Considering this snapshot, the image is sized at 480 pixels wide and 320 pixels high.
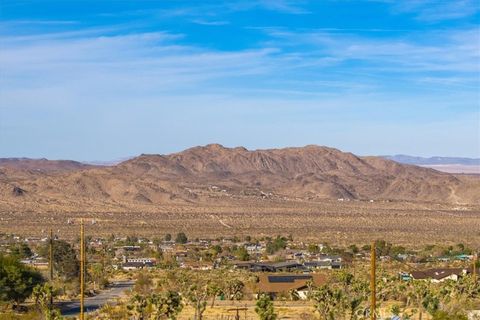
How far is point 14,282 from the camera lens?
5619cm

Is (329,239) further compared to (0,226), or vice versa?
(0,226)

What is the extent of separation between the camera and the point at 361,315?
46.0 m

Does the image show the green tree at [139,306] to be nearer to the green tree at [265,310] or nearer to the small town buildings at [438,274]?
the green tree at [265,310]

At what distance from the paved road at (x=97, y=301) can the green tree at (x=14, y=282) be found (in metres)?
2.59

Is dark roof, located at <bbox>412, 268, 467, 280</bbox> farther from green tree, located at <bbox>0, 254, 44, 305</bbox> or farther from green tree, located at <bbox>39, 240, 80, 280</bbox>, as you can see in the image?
green tree, located at <bbox>0, 254, 44, 305</bbox>

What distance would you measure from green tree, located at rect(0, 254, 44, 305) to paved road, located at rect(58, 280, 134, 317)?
259 cm

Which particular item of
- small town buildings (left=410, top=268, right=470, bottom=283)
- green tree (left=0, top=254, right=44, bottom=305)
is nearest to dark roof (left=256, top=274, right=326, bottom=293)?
small town buildings (left=410, top=268, right=470, bottom=283)

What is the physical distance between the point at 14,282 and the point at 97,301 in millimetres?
7414

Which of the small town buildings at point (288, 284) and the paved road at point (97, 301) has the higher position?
the small town buildings at point (288, 284)

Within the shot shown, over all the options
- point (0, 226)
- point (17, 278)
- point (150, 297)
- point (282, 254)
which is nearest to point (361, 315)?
point (150, 297)

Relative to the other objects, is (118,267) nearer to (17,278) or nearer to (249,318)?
(17,278)

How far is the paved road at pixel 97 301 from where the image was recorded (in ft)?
184

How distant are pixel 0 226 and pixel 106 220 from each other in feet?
68.0

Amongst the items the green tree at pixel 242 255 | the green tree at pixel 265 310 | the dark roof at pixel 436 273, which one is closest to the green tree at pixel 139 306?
the green tree at pixel 265 310
